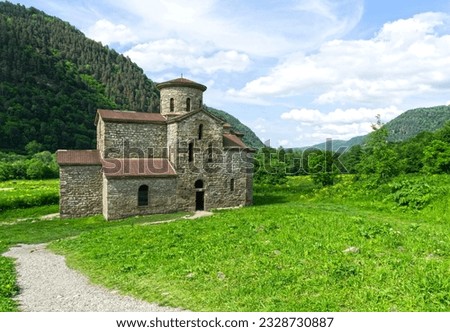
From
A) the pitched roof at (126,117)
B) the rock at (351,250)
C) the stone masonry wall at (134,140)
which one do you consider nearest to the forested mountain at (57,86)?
the pitched roof at (126,117)

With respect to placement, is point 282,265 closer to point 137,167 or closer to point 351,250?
point 351,250

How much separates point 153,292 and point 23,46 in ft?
517

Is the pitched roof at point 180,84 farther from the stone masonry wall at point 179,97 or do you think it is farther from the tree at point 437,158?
the tree at point 437,158

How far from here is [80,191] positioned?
27.6m

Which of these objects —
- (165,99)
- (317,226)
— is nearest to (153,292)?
(317,226)

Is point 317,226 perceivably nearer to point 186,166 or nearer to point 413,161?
point 186,166

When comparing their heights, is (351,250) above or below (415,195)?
below

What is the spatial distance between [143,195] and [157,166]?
2.72 m

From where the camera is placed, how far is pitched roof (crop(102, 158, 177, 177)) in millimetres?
26562

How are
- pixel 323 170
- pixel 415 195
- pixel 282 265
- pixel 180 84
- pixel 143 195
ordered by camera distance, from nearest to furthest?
pixel 282 265 < pixel 415 195 < pixel 143 195 < pixel 180 84 < pixel 323 170

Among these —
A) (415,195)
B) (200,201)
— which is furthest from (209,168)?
(415,195)

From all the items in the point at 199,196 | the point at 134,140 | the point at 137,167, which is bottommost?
the point at 199,196

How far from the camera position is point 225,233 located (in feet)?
46.4
